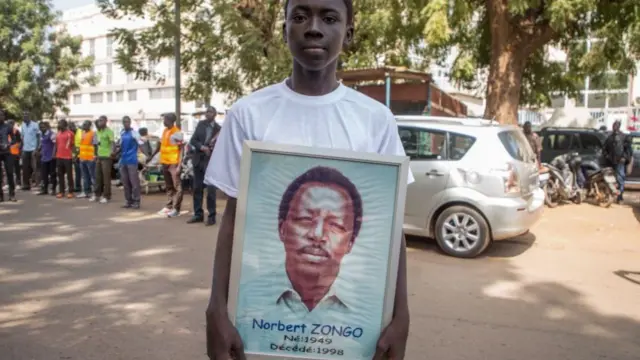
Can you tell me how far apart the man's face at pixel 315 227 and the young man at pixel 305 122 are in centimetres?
16

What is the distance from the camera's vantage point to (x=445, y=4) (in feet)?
37.3

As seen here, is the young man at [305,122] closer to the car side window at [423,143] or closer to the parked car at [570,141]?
the car side window at [423,143]

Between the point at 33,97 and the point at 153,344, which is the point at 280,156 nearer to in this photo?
the point at 153,344

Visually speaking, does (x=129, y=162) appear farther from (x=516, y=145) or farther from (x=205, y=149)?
(x=516, y=145)

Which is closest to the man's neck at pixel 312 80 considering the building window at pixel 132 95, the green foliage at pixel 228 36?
the green foliage at pixel 228 36

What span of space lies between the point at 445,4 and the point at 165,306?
862 centimetres

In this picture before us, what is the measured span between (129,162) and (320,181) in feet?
33.1

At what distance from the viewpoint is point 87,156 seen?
12547 millimetres

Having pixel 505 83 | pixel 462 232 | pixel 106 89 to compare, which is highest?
pixel 106 89

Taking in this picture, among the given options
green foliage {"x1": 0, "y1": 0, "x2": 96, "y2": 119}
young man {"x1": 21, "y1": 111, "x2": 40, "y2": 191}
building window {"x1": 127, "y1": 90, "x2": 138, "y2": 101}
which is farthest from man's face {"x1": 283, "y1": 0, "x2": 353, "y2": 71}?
building window {"x1": 127, "y1": 90, "x2": 138, "y2": 101}

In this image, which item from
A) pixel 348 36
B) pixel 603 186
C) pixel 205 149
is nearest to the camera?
pixel 348 36

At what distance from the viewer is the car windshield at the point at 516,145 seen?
7449mm

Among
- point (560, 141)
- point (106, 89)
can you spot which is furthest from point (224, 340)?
point (106, 89)

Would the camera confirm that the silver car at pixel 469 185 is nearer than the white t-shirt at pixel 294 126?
No
